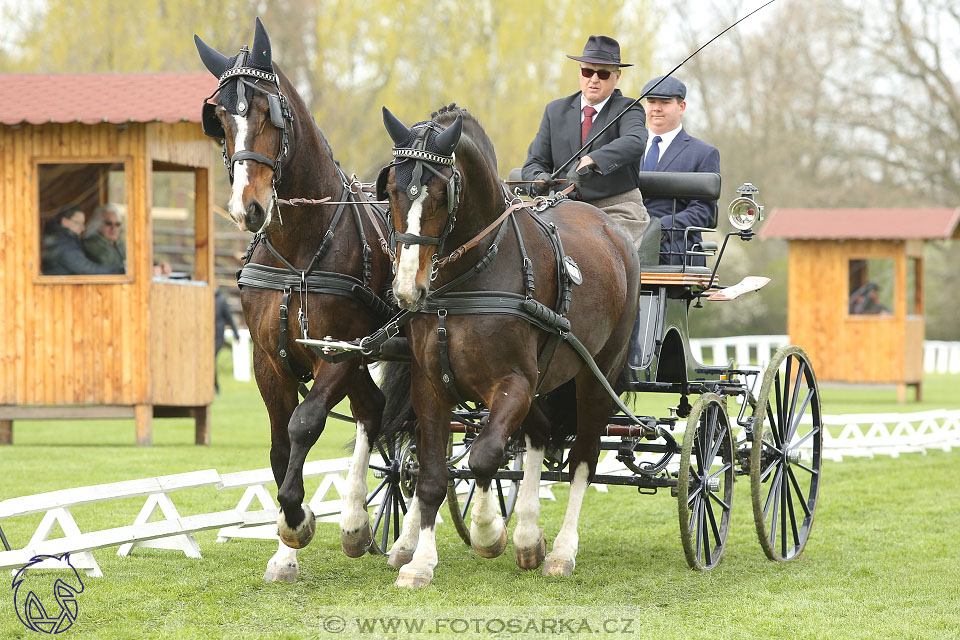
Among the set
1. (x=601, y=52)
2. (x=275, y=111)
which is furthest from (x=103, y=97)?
(x=275, y=111)

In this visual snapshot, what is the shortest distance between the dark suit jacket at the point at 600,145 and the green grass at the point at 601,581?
2182 mm

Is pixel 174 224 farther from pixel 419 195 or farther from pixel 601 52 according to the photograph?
pixel 419 195

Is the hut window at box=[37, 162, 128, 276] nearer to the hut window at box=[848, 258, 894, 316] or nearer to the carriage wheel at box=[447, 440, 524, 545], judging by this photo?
the carriage wheel at box=[447, 440, 524, 545]

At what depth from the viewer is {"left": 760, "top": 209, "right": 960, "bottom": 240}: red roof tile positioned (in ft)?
67.2

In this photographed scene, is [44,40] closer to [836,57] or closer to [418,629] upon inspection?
[836,57]

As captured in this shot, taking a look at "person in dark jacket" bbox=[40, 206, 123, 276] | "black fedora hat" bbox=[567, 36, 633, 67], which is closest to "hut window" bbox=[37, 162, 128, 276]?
"person in dark jacket" bbox=[40, 206, 123, 276]

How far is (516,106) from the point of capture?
3189 centimetres

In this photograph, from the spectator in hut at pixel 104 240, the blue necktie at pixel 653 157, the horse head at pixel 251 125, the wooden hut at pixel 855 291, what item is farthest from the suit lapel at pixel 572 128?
the wooden hut at pixel 855 291

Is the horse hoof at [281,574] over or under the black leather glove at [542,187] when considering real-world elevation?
under

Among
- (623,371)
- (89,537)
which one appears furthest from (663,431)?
(89,537)

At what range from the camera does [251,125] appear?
207 inches

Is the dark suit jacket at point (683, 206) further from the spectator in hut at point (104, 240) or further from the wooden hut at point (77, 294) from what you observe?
the spectator in hut at point (104, 240)

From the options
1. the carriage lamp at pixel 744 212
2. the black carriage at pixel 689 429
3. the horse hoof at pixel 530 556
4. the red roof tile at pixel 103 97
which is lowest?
the horse hoof at pixel 530 556

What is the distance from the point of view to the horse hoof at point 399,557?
20.4 ft
